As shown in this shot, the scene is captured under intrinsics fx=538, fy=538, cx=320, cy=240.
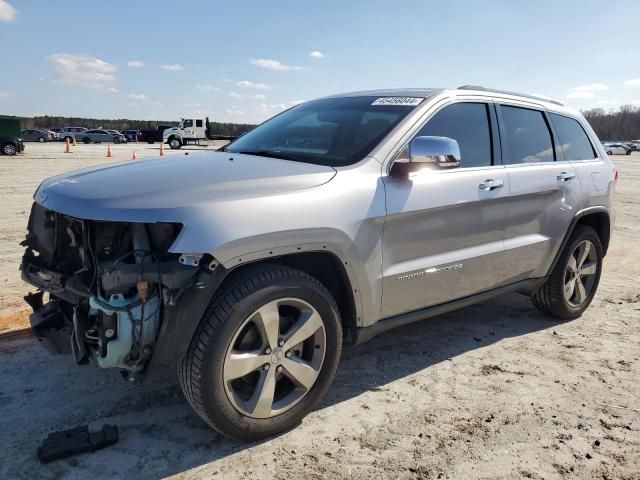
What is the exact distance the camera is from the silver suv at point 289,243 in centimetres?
245

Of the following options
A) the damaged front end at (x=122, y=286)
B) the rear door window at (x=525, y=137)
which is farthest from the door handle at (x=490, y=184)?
the damaged front end at (x=122, y=286)

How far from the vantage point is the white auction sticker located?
3502 mm

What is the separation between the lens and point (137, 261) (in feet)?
8.09

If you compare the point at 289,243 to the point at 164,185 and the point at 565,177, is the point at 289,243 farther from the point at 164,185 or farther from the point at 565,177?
the point at 565,177

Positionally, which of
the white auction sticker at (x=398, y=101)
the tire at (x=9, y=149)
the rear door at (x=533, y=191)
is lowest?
the tire at (x=9, y=149)

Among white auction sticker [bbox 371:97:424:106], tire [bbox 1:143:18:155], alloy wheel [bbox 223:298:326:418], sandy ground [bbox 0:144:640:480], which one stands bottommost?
sandy ground [bbox 0:144:640:480]

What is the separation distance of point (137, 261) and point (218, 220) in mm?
420

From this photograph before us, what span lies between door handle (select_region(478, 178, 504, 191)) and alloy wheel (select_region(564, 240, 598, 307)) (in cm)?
128

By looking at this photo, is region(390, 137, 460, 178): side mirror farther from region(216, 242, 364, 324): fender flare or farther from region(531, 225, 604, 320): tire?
region(531, 225, 604, 320): tire

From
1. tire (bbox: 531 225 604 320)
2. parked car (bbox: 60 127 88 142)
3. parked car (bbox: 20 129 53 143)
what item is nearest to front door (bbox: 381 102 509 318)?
tire (bbox: 531 225 604 320)

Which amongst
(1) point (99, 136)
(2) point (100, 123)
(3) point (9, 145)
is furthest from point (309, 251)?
(2) point (100, 123)

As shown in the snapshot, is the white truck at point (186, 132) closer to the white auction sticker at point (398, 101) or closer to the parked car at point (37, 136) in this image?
the parked car at point (37, 136)

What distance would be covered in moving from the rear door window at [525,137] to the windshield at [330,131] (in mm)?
913

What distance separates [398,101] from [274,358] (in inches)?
74.6
